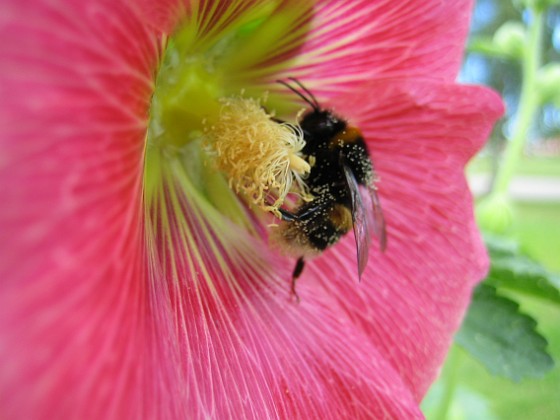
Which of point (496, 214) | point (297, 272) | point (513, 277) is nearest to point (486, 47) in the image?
point (496, 214)

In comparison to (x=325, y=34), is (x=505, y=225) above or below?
below

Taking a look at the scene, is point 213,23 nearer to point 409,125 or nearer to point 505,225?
point 409,125

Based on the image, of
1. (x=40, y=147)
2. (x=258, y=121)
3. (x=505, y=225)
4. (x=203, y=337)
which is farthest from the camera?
(x=505, y=225)

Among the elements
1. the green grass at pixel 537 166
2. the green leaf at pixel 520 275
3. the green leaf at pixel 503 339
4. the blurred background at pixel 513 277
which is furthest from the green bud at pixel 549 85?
the green grass at pixel 537 166

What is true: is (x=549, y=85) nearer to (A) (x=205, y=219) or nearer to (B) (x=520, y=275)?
(B) (x=520, y=275)

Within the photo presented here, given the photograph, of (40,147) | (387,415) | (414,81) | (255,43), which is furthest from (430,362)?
(40,147)

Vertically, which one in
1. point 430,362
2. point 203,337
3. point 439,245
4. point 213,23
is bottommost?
point 430,362

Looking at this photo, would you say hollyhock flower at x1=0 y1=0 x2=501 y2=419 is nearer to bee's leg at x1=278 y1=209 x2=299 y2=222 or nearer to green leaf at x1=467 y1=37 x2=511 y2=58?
bee's leg at x1=278 y1=209 x2=299 y2=222

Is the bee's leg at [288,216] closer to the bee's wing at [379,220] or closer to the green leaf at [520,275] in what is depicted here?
the bee's wing at [379,220]
